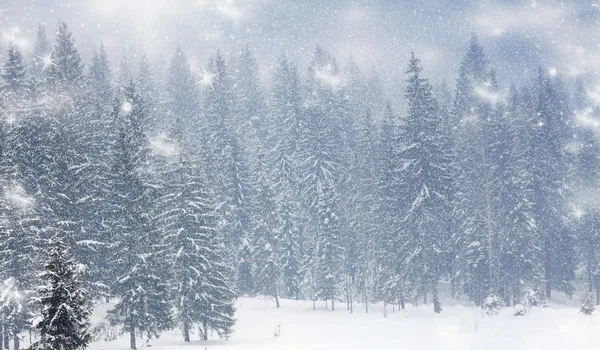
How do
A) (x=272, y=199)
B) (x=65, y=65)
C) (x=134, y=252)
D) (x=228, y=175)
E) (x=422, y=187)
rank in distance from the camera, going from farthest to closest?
(x=228, y=175), (x=272, y=199), (x=65, y=65), (x=422, y=187), (x=134, y=252)

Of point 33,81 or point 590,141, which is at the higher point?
point 33,81

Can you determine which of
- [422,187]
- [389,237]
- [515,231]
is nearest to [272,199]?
[389,237]

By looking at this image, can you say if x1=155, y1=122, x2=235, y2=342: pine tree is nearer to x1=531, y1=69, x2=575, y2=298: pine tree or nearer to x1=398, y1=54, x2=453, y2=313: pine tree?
x1=398, y1=54, x2=453, y2=313: pine tree

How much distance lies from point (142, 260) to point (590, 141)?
5093 cm

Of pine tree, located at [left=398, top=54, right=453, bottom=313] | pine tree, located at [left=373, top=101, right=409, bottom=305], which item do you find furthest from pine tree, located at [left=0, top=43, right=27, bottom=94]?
pine tree, located at [left=398, top=54, right=453, bottom=313]

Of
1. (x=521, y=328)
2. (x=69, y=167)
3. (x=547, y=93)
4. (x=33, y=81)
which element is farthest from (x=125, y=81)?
(x=521, y=328)

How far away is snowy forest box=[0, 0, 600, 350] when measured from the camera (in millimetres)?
27828

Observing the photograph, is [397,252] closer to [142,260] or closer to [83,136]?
[142,260]

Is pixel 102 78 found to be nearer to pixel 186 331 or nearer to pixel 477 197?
pixel 186 331

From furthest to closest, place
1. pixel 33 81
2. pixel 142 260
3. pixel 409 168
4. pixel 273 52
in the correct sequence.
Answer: pixel 273 52
pixel 409 168
pixel 33 81
pixel 142 260

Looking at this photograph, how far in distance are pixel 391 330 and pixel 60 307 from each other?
25.3m

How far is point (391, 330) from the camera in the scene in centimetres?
3123

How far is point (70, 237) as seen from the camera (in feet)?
92.6

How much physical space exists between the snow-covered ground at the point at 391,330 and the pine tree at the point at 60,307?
9.03m
